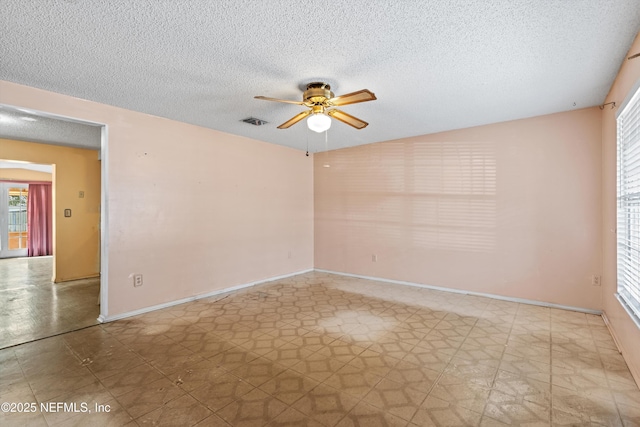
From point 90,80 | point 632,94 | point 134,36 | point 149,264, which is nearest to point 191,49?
point 134,36

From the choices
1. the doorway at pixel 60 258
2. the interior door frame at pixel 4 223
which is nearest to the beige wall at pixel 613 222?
the doorway at pixel 60 258

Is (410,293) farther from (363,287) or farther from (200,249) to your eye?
(200,249)

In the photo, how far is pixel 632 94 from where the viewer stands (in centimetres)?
211

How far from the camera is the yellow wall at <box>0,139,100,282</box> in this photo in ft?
16.4

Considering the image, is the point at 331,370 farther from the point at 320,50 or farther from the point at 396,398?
the point at 320,50

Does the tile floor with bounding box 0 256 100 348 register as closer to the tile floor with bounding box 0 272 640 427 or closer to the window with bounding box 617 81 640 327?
the tile floor with bounding box 0 272 640 427

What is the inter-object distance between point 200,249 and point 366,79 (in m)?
3.16

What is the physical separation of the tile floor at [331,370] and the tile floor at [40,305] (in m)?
0.35

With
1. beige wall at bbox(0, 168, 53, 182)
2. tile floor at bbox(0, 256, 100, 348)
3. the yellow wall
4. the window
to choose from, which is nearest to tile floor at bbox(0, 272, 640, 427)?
tile floor at bbox(0, 256, 100, 348)

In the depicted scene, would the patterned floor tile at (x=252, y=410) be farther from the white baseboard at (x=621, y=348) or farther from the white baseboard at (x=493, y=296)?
the white baseboard at (x=493, y=296)

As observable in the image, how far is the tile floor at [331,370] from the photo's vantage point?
5.68ft

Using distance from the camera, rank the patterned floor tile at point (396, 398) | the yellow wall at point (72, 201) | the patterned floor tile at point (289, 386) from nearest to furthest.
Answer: the patterned floor tile at point (396, 398) → the patterned floor tile at point (289, 386) → the yellow wall at point (72, 201)

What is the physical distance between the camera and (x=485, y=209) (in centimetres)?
404

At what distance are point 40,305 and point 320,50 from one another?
473 centimetres
